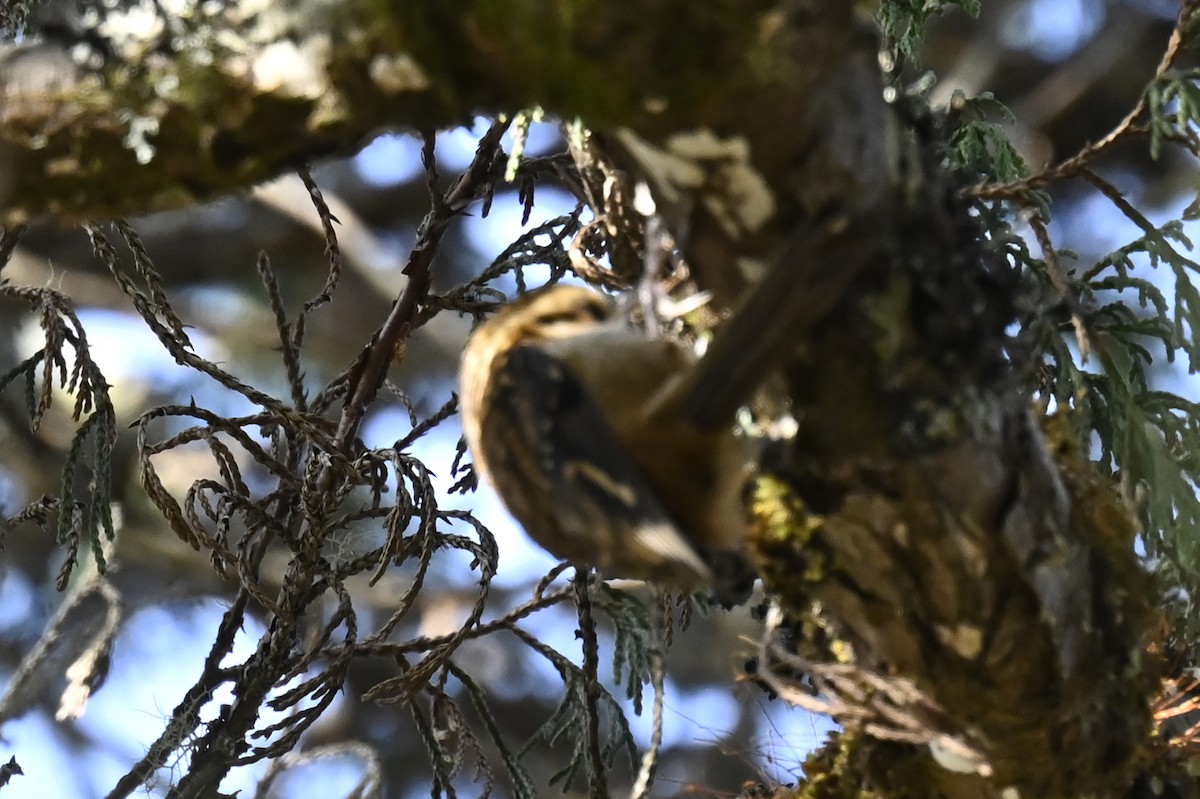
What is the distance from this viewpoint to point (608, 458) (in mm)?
1496

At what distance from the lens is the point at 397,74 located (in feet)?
3.39

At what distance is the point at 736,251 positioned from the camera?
1.17m

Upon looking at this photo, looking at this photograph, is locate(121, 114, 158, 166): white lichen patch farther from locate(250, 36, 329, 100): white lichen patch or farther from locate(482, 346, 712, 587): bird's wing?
locate(482, 346, 712, 587): bird's wing

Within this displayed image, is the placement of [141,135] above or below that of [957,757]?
above

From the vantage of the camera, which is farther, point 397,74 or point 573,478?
point 573,478

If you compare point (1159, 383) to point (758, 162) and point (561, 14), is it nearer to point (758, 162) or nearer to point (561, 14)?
point (758, 162)

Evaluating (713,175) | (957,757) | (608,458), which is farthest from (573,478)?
(957,757)

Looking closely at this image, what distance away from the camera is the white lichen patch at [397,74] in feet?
3.35

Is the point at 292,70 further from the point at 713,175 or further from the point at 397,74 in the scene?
the point at 713,175

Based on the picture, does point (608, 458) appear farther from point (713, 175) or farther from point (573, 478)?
point (713, 175)

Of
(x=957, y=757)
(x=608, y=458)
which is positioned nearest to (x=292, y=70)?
(x=608, y=458)

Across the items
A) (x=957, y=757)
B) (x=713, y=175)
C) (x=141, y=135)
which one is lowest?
(x=957, y=757)

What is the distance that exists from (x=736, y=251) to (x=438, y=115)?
13.7 inches

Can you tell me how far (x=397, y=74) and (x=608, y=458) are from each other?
64 centimetres
